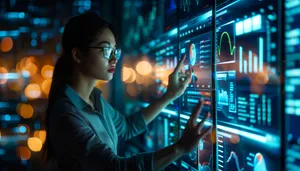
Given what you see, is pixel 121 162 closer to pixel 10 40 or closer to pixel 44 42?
pixel 44 42

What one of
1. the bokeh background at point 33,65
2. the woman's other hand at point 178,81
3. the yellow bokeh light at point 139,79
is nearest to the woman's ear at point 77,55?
the woman's other hand at point 178,81

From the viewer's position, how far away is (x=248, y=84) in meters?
1.17

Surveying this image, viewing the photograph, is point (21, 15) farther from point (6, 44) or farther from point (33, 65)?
point (33, 65)

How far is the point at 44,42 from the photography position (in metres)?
3.42

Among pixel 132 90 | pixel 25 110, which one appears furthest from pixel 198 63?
pixel 25 110

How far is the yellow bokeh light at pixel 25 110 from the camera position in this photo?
3576 mm

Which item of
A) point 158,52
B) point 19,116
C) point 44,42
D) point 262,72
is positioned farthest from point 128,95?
point 262,72

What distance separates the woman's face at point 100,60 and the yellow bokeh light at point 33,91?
2.21 meters

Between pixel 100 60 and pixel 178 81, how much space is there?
44 cm

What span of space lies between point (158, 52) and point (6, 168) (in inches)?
91.8

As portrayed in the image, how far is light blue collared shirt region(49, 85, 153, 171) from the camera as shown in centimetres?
117

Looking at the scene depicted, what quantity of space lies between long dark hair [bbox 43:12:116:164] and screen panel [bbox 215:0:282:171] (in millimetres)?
568

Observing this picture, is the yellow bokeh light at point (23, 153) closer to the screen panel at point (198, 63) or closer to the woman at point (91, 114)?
the woman at point (91, 114)

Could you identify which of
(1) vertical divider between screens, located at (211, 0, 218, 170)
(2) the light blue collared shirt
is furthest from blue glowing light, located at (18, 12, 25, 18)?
(1) vertical divider between screens, located at (211, 0, 218, 170)
